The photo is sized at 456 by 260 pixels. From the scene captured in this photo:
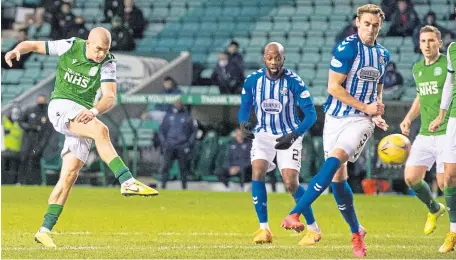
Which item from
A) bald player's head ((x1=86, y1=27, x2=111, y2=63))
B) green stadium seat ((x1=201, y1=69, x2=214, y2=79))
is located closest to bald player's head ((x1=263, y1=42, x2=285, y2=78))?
bald player's head ((x1=86, y1=27, x2=111, y2=63))

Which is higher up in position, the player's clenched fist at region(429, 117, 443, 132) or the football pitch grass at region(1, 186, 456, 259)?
the player's clenched fist at region(429, 117, 443, 132)

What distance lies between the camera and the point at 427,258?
10.1m

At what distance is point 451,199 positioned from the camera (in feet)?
35.9

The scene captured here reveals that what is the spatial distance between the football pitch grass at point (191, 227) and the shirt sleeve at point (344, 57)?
5.38ft

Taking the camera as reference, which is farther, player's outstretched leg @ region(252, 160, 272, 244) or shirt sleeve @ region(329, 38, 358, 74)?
player's outstretched leg @ region(252, 160, 272, 244)

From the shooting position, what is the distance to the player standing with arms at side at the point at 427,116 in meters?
12.6

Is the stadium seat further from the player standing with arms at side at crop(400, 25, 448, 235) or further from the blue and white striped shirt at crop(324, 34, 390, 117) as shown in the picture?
the blue and white striped shirt at crop(324, 34, 390, 117)

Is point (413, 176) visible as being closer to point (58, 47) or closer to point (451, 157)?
point (451, 157)

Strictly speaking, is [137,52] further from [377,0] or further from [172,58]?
[377,0]

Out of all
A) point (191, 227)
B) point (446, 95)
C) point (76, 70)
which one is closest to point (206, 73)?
point (191, 227)

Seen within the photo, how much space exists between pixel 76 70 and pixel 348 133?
2.57 meters

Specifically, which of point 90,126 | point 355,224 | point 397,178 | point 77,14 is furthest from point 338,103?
point 77,14

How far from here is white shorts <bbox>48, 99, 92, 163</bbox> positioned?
1072cm

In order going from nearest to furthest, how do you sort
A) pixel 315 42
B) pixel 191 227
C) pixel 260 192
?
pixel 260 192, pixel 191 227, pixel 315 42
